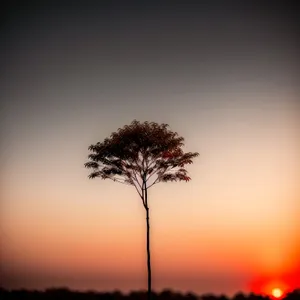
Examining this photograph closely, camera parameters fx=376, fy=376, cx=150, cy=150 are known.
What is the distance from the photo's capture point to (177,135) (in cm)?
2444

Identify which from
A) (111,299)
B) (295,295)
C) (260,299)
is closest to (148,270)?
(111,299)

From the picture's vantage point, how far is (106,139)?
24234mm

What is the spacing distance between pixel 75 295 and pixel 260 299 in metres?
12.5

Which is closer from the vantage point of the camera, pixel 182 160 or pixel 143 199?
pixel 143 199

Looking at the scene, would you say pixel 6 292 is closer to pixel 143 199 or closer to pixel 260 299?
pixel 143 199

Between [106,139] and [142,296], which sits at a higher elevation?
[106,139]

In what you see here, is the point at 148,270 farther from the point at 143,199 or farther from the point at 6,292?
the point at 6,292

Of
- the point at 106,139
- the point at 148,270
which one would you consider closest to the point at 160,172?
the point at 106,139

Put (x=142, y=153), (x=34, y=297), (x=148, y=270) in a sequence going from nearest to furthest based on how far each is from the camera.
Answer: (x=148, y=270), (x=142, y=153), (x=34, y=297)

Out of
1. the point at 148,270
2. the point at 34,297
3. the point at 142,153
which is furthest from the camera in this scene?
the point at 34,297

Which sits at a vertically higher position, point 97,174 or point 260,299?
point 97,174

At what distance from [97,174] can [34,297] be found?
9572 millimetres

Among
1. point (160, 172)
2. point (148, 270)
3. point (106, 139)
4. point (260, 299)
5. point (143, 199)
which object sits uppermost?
point (106, 139)

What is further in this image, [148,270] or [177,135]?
[177,135]
